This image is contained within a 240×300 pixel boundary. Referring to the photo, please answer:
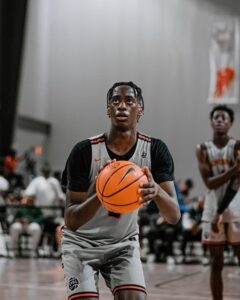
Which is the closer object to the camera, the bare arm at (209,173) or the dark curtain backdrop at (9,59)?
the bare arm at (209,173)

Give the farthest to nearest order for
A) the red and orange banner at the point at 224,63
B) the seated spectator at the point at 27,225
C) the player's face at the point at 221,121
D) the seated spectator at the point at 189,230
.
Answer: the red and orange banner at the point at 224,63, the seated spectator at the point at 27,225, the seated spectator at the point at 189,230, the player's face at the point at 221,121

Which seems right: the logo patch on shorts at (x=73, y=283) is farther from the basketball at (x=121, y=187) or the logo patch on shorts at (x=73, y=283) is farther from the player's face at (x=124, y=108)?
the player's face at (x=124, y=108)

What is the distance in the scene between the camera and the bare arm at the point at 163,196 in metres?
3.47

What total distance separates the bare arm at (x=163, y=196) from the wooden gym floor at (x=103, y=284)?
4482 mm

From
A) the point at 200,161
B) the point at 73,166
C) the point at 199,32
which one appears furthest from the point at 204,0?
the point at 73,166

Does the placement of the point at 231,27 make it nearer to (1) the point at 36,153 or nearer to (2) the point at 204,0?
(2) the point at 204,0

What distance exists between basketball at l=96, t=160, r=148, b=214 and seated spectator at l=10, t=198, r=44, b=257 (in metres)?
10.7

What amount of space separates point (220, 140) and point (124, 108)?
109 inches

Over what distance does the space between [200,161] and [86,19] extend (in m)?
16.7

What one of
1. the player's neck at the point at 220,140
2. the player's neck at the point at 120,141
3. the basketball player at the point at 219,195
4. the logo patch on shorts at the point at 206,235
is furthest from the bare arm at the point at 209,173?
the player's neck at the point at 120,141

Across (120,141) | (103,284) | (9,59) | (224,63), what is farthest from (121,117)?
(224,63)

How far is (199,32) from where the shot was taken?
69.6 ft

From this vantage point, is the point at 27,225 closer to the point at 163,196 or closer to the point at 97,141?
the point at 97,141

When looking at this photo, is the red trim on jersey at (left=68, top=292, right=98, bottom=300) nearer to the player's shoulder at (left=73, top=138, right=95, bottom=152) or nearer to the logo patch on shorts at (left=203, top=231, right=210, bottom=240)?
the player's shoulder at (left=73, top=138, right=95, bottom=152)
